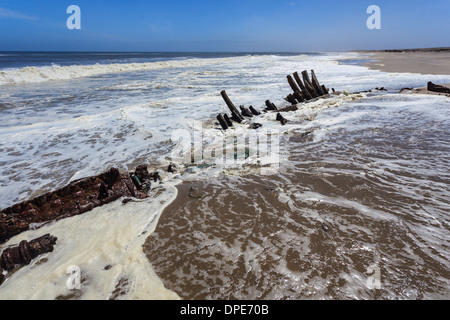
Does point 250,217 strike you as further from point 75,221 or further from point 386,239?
point 75,221

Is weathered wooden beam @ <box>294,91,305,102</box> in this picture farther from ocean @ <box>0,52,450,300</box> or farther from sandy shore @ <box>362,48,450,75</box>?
sandy shore @ <box>362,48,450,75</box>

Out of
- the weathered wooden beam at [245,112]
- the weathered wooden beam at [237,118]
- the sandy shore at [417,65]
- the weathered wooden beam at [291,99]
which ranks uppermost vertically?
the sandy shore at [417,65]

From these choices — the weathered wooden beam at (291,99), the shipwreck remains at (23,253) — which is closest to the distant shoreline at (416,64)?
the weathered wooden beam at (291,99)

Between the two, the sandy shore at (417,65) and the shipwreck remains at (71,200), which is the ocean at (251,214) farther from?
the sandy shore at (417,65)

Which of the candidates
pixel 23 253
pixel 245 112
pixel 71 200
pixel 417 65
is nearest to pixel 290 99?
pixel 245 112

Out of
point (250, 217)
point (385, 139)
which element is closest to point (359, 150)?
point (385, 139)

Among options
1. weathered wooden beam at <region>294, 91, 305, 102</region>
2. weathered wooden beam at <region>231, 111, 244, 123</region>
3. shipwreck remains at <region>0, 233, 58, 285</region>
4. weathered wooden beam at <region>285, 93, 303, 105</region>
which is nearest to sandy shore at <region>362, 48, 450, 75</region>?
weathered wooden beam at <region>294, 91, 305, 102</region>

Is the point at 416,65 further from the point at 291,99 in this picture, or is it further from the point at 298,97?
the point at 291,99
